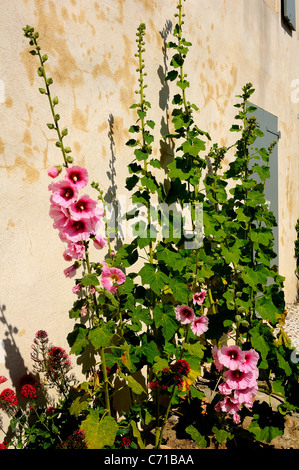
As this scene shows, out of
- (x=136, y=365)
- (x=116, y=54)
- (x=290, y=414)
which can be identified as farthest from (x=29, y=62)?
(x=290, y=414)

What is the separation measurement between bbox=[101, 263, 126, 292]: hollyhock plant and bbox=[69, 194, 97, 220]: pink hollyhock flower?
1.32 feet

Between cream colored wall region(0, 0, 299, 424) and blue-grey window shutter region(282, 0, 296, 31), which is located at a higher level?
blue-grey window shutter region(282, 0, 296, 31)

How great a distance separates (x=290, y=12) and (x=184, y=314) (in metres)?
4.86

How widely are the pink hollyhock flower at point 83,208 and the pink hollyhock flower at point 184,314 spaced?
72 cm

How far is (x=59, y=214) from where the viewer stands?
4.80 feet

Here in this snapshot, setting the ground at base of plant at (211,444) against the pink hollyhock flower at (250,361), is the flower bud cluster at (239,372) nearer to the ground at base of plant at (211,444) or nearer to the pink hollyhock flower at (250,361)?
the pink hollyhock flower at (250,361)

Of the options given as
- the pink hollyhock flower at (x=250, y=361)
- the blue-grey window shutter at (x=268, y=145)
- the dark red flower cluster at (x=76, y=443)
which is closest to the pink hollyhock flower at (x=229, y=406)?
the pink hollyhock flower at (x=250, y=361)

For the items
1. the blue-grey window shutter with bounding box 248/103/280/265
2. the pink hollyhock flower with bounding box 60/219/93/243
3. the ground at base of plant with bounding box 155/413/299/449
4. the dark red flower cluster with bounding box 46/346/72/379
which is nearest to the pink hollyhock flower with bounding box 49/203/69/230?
the pink hollyhock flower with bounding box 60/219/93/243

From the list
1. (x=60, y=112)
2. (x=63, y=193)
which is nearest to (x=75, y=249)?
(x=63, y=193)

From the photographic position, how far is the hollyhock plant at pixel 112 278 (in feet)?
5.84

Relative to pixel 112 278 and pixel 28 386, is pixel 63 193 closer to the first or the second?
pixel 112 278

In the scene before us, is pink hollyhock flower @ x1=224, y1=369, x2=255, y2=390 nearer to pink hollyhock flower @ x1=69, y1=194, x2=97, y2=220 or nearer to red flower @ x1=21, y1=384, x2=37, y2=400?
red flower @ x1=21, y1=384, x2=37, y2=400

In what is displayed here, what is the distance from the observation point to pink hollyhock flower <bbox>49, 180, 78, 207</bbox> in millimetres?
1414

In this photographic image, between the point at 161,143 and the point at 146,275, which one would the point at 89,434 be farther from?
the point at 161,143
